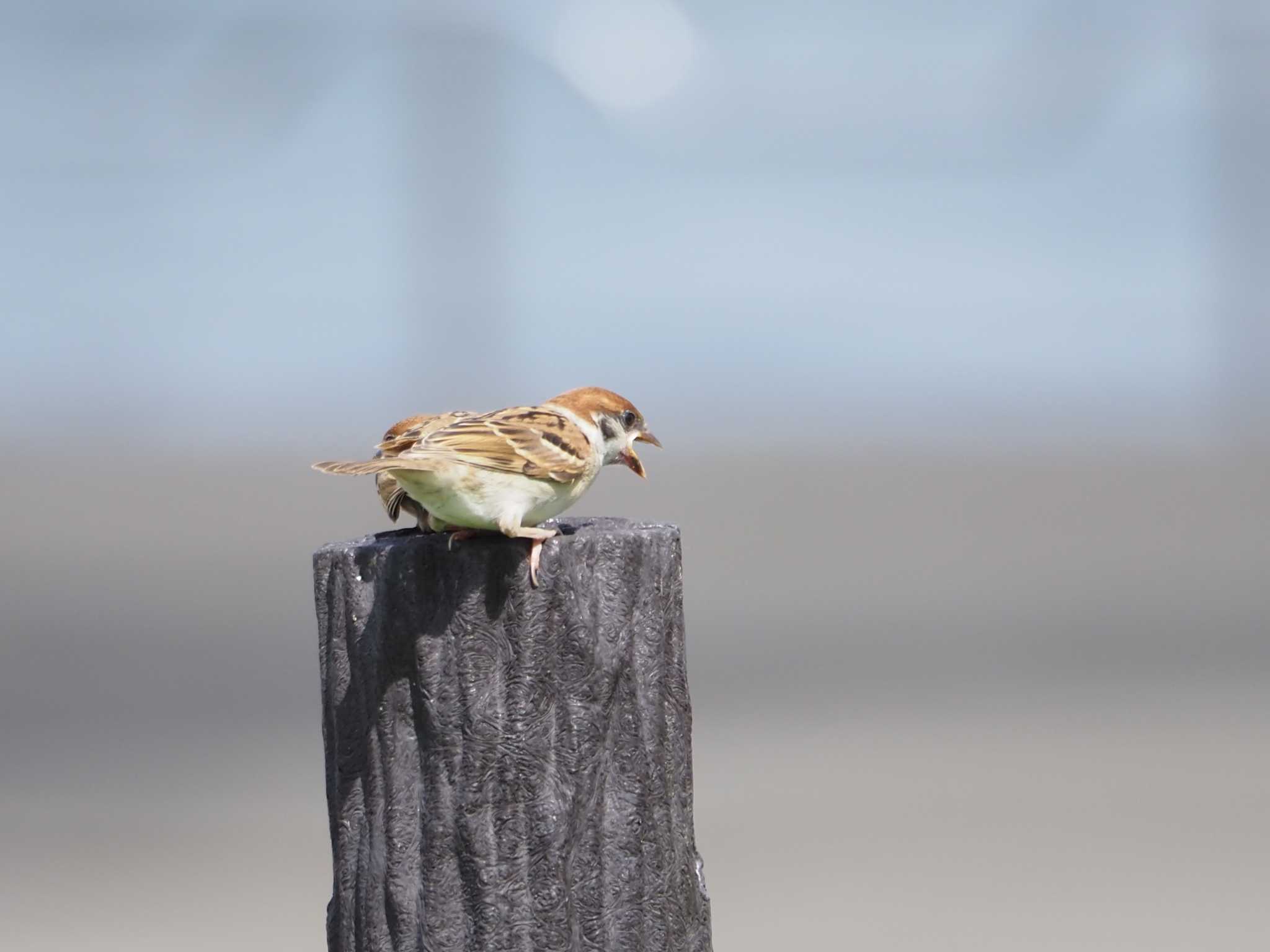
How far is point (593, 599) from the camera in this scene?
263 cm

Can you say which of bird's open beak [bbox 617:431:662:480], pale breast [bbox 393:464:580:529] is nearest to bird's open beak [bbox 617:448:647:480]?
bird's open beak [bbox 617:431:662:480]

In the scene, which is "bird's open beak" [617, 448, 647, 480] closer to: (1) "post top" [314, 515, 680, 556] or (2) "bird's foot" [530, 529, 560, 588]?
(1) "post top" [314, 515, 680, 556]

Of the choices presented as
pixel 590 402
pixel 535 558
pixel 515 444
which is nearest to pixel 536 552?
pixel 535 558

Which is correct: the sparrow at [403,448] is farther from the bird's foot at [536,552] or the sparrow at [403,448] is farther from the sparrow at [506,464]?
the bird's foot at [536,552]

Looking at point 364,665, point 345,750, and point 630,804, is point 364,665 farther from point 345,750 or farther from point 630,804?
point 630,804

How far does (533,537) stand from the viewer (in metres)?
2.62

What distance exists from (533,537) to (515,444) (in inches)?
12.9

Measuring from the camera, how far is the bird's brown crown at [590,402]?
326cm

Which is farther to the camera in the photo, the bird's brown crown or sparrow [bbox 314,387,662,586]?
the bird's brown crown

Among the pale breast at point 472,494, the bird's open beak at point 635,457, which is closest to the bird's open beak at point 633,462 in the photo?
the bird's open beak at point 635,457

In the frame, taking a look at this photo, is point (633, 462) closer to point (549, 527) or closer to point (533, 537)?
point (549, 527)

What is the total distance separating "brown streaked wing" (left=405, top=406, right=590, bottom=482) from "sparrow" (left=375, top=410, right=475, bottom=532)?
51 mm

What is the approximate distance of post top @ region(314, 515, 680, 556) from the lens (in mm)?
2693

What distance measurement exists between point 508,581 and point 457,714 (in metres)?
0.29
